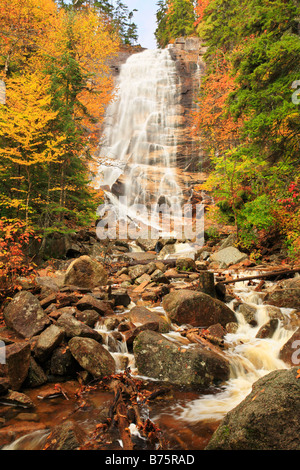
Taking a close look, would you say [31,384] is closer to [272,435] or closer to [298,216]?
[272,435]

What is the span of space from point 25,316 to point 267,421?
436 cm

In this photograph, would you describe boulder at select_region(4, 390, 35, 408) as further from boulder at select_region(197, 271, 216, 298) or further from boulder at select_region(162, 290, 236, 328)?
boulder at select_region(197, 271, 216, 298)

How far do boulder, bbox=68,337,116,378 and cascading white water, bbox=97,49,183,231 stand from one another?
55.7 feet

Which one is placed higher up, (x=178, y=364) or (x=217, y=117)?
(x=217, y=117)

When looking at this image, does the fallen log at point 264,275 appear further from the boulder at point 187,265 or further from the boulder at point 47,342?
the boulder at point 47,342

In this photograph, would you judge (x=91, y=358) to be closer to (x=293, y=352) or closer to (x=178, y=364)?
(x=178, y=364)

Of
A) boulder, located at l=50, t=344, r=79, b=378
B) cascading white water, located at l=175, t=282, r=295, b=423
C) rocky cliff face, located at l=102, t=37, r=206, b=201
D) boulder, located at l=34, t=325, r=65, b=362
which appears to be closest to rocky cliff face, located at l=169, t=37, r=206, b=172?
rocky cliff face, located at l=102, t=37, r=206, b=201

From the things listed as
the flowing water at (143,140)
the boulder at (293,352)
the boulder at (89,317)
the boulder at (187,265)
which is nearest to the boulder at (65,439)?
the boulder at (89,317)

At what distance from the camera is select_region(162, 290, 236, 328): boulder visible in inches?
233

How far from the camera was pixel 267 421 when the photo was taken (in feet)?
7.75

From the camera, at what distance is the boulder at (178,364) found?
429 centimetres

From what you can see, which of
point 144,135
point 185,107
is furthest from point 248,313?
point 185,107

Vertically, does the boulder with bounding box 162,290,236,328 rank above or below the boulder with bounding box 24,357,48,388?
above

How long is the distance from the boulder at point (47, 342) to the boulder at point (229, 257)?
743 centimetres
